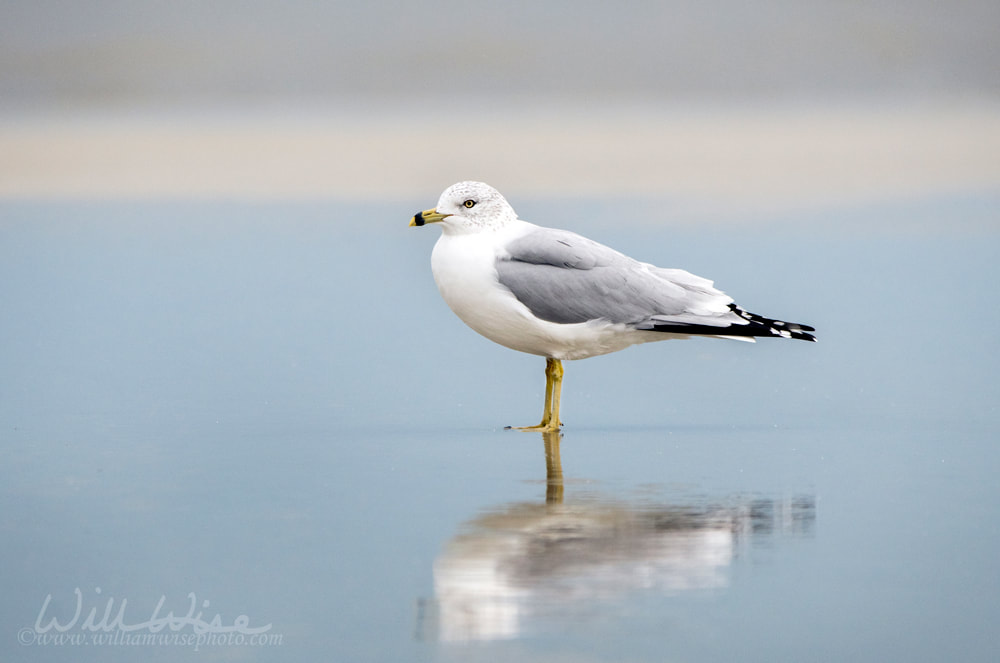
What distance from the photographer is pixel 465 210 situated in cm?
642

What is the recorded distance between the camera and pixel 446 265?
20.9ft

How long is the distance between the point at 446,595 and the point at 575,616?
0.43 m

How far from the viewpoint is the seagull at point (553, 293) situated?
247 inches

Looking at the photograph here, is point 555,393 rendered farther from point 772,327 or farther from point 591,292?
point 772,327

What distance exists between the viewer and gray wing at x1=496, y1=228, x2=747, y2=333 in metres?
6.26

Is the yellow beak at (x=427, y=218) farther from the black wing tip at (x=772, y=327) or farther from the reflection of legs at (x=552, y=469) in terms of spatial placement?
the black wing tip at (x=772, y=327)

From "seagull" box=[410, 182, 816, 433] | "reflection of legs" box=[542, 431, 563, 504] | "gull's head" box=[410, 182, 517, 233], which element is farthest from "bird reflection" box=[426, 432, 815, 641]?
"gull's head" box=[410, 182, 517, 233]

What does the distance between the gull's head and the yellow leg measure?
770 mm

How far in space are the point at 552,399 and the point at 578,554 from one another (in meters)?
2.47

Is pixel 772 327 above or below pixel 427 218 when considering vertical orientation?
below

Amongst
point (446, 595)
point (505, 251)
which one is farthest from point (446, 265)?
point (446, 595)

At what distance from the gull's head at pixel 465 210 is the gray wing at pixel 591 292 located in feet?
0.65

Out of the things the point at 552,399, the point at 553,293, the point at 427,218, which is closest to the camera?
the point at 553,293

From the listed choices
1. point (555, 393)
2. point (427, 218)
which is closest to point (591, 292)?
point (555, 393)
